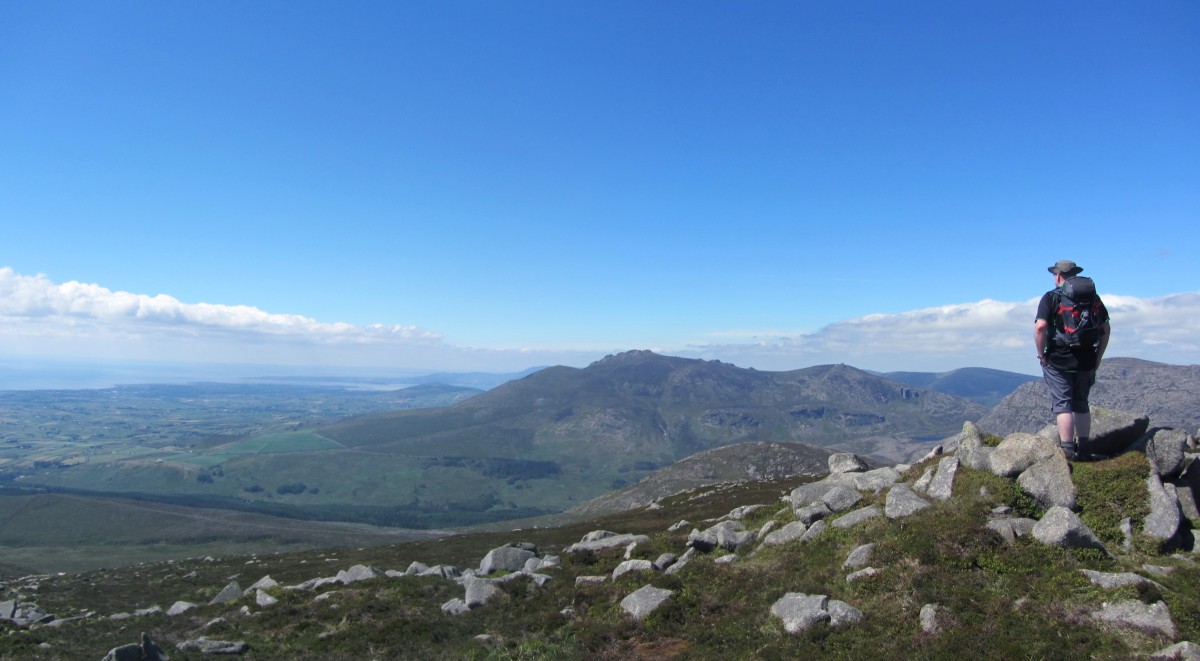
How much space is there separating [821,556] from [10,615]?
2113 inches

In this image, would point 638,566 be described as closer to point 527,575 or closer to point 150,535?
point 527,575

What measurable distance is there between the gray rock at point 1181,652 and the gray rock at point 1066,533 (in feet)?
16.4

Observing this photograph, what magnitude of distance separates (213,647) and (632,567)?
18.1 metres

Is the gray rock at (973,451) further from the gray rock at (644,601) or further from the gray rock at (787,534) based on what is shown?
the gray rock at (644,601)

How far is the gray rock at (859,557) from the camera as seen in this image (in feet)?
64.0

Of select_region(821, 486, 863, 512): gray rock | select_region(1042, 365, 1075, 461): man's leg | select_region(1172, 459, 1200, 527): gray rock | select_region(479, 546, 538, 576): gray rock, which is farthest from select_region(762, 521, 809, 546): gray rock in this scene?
select_region(479, 546, 538, 576): gray rock

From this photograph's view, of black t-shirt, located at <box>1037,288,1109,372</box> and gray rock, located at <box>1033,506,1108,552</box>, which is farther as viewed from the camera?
black t-shirt, located at <box>1037,288,1109,372</box>

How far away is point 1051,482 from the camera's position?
2053 centimetres

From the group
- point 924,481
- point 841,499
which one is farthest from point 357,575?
point 924,481

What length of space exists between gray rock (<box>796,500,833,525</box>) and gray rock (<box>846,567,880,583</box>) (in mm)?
7127

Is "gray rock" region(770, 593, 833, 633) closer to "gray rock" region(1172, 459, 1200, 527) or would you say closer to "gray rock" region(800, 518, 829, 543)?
"gray rock" region(800, 518, 829, 543)

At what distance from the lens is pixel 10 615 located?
131ft

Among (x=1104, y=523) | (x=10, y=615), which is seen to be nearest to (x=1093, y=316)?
(x=1104, y=523)

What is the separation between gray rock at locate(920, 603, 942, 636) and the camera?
15047 millimetres
